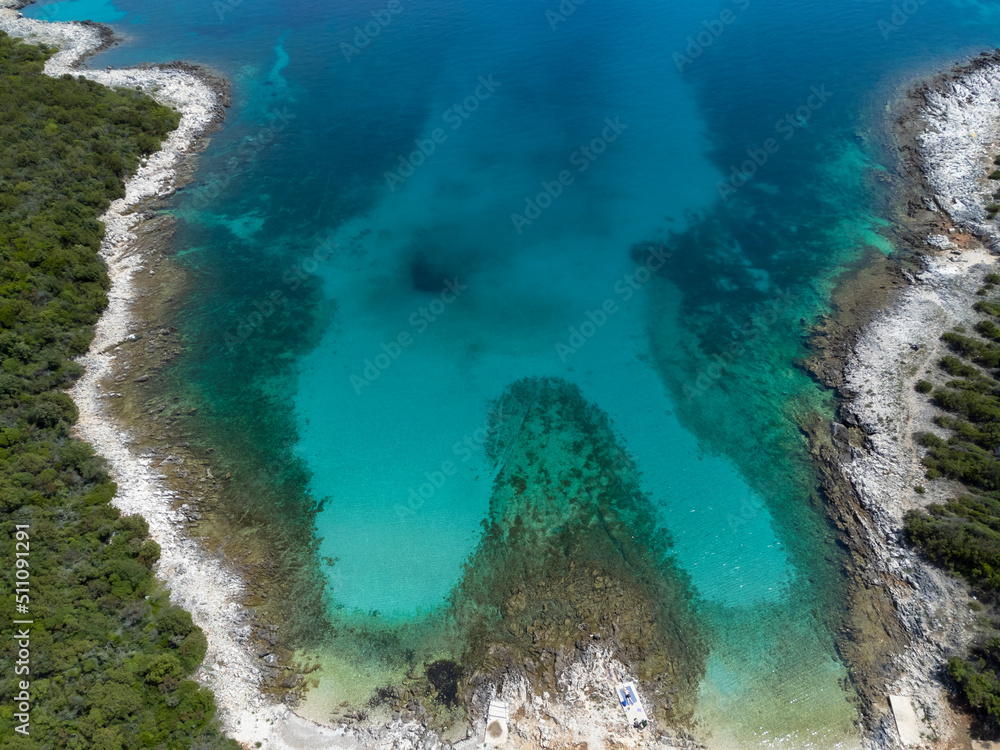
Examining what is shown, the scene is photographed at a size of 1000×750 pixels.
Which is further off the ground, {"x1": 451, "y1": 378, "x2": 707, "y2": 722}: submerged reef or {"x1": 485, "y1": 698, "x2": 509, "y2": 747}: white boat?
{"x1": 451, "y1": 378, "x2": 707, "y2": 722}: submerged reef

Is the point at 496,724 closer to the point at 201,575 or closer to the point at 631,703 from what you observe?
the point at 631,703

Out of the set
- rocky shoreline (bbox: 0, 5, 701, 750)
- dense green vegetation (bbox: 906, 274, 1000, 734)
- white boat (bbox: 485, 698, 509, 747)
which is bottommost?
rocky shoreline (bbox: 0, 5, 701, 750)

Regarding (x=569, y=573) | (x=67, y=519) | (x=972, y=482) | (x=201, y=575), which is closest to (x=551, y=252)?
(x=569, y=573)

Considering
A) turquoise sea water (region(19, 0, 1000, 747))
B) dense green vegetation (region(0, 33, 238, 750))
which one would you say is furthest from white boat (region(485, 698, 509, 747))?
dense green vegetation (region(0, 33, 238, 750))

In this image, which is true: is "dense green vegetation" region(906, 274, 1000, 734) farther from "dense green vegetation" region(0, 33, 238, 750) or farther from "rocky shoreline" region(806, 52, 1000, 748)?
"dense green vegetation" region(0, 33, 238, 750)

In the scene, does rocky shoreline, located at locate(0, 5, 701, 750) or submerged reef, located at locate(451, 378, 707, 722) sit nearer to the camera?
rocky shoreline, located at locate(0, 5, 701, 750)
